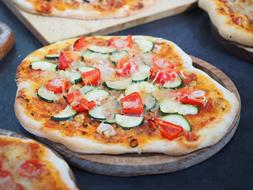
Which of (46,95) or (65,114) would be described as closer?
(65,114)

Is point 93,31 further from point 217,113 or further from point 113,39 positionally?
point 217,113

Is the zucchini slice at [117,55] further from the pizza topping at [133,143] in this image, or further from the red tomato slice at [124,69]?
the pizza topping at [133,143]

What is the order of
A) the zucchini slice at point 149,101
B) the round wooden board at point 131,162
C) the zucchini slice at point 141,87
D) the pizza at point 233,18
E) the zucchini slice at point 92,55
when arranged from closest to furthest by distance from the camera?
the round wooden board at point 131,162 → the zucchini slice at point 149,101 → the zucchini slice at point 141,87 → the zucchini slice at point 92,55 → the pizza at point 233,18

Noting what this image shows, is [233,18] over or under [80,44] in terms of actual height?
under

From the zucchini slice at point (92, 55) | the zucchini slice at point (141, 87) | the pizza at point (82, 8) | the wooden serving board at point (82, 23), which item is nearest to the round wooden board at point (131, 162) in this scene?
the zucchini slice at point (141, 87)

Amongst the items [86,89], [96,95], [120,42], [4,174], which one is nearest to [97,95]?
[96,95]

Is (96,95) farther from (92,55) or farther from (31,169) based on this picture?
(31,169)

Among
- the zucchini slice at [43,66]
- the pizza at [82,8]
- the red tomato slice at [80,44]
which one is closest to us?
the zucchini slice at [43,66]
